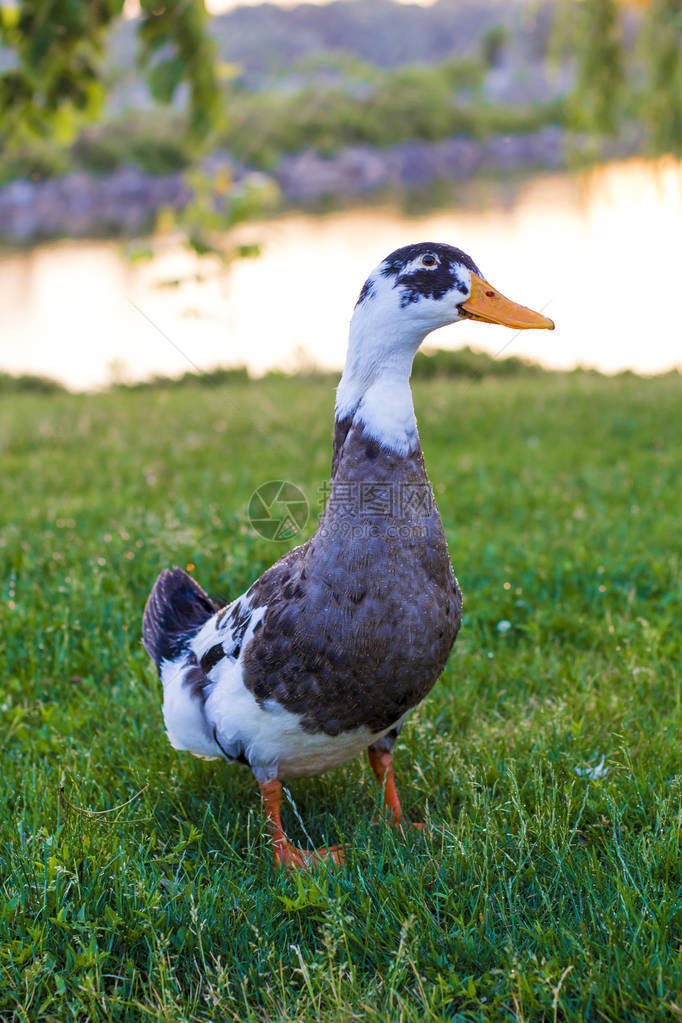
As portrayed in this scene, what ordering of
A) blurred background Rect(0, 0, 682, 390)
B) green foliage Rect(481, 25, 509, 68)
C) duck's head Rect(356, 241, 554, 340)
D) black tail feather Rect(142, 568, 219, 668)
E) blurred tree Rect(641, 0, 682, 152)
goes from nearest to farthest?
duck's head Rect(356, 241, 554, 340) → black tail feather Rect(142, 568, 219, 668) → blurred background Rect(0, 0, 682, 390) → blurred tree Rect(641, 0, 682, 152) → green foliage Rect(481, 25, 509, 68)

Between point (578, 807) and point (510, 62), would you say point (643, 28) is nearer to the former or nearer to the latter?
point (578, 807)


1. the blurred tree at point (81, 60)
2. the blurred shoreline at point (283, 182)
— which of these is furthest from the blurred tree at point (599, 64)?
the blurred shoreline at point (283, 182)

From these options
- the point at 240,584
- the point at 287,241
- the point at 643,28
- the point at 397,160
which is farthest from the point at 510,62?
the point at 240,584

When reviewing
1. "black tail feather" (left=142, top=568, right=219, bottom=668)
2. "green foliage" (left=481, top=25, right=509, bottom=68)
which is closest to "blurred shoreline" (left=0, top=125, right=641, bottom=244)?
"green foliage" (left=481, top=25, right=509, bottom=68)

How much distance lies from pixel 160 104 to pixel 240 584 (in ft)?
10.4

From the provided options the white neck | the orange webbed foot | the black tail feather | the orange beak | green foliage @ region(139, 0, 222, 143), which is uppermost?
green foliage @ region(139, 0, 222, 143)

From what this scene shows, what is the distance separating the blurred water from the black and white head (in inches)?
234

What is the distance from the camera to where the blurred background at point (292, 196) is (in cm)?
658

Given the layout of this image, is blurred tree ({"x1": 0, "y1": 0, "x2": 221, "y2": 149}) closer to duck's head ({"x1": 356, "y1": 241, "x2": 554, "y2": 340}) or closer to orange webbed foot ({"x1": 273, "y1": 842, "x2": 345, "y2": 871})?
duck's head ({"x1": 356, "y1": 241, "x2": 554, "y2": 340})

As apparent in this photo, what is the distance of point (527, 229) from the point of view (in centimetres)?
2538

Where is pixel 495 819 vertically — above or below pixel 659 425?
below

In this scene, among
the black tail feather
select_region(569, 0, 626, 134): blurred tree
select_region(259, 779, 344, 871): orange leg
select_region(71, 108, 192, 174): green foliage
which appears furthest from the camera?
select_region(71, 108, 192, 174): green foliage

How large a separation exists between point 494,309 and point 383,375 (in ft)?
1.43

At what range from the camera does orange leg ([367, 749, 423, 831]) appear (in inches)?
126
